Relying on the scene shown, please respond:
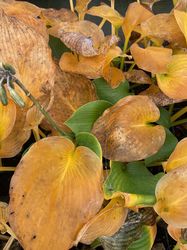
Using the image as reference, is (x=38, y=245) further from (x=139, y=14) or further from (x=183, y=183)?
(x=139, y=14)

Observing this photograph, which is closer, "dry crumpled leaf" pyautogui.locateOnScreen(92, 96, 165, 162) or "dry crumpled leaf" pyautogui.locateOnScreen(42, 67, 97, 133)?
"dry crumpled leaf" pyautogui.locateOnScreen(92, 96, 165, 162)

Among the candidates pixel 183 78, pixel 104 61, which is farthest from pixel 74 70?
pixel 183 78

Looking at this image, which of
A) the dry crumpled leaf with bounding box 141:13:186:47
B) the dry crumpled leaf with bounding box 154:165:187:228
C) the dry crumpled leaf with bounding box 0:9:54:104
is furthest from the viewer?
the dry crumpled leaf with bounding box 141:13:186:47

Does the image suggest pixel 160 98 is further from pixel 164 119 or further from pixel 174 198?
pixel 174 198

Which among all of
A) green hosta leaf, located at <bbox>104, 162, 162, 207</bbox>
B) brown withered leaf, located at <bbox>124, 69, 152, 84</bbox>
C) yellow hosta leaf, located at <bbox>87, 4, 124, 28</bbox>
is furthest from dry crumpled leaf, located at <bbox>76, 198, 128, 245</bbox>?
yellow hosta leaf, located at <bbox>87, 4, 124, 28</bbox>

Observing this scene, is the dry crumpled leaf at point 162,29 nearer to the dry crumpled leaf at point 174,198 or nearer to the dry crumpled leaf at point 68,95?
the dry crumpled leaf at point 68,95

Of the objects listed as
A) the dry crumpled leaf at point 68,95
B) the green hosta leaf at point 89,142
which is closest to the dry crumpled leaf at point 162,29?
the dry crumpled leaf at point 68,95

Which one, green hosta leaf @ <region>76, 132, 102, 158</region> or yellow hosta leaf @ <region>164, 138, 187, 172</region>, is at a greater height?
green hosta leaf @ <region>76, 132, 102, 158</region>

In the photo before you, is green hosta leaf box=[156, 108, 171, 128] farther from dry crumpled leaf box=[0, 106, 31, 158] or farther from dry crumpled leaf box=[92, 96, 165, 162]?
dry crumpled leaf box=[0, 106, 31, 158]
